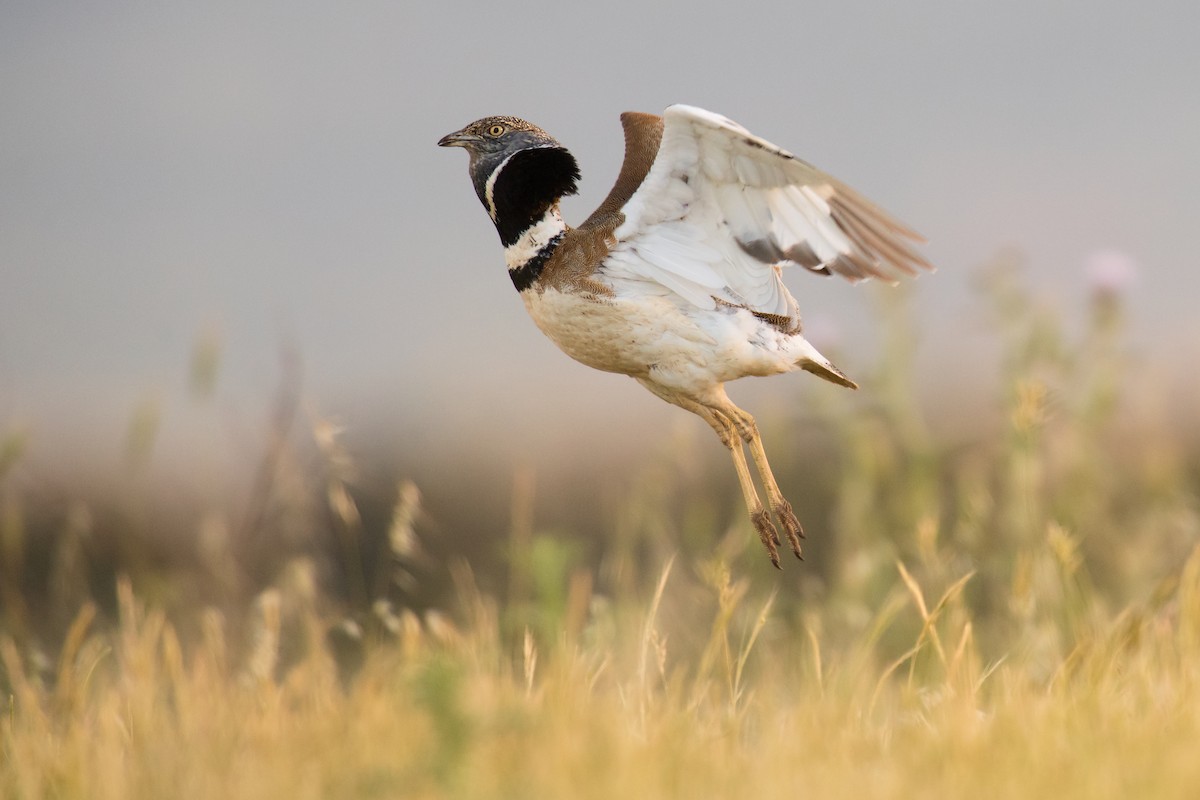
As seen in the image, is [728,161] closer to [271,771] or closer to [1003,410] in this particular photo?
[1003,410]

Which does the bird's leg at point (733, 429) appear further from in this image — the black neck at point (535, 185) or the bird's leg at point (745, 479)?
the black neck at point (535, 185)

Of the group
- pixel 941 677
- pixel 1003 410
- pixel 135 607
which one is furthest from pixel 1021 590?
pixel 135 607

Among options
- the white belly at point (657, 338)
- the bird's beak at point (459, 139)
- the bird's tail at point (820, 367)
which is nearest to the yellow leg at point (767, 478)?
the white belly at point (657, 338)

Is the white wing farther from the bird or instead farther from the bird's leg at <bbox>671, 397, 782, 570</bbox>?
the bird's leg at <bbox>671, 397, 782, 570</bbox>

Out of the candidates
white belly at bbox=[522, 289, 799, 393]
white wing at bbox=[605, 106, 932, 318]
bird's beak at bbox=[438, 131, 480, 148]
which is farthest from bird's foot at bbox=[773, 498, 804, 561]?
bird's beak at bbox=[438, 131, 480, 148]

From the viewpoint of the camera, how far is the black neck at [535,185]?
13.5 feet

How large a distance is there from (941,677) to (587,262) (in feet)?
5.77

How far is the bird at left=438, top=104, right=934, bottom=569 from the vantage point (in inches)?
154

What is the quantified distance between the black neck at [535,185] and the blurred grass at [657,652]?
0.89m

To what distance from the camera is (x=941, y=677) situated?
13.5 feet

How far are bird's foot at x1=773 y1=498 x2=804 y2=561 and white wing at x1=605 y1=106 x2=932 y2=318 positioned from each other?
2.12 feet

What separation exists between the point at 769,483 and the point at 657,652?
2.31 ft

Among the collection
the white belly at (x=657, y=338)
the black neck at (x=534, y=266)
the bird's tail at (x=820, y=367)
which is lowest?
the bird's tail at (x=820, y=367)

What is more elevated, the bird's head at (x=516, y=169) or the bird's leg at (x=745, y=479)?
the bird's head at (x=516, y=169)
